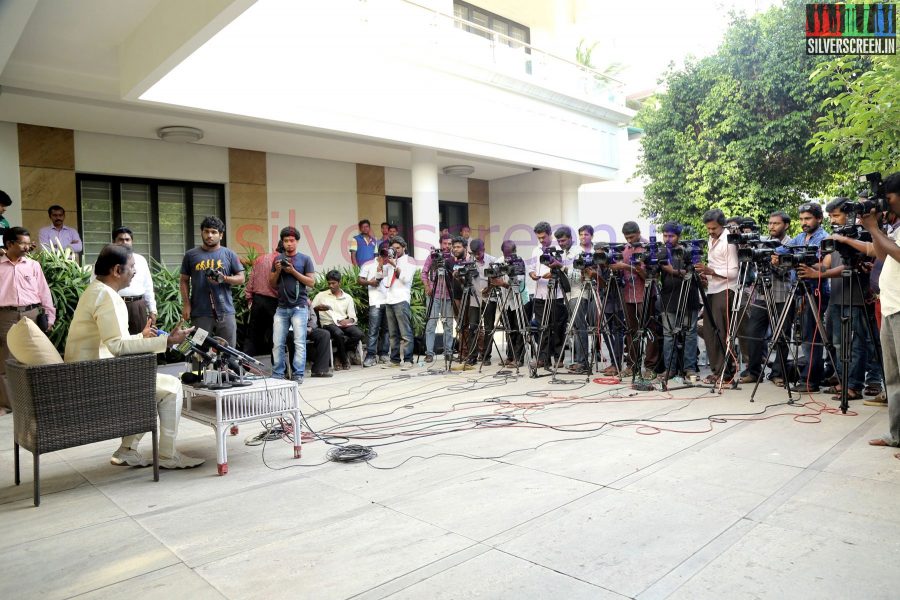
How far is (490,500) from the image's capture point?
2941 mm

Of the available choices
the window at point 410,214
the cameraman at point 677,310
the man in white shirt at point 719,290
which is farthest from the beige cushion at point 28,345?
the window at point 410,214

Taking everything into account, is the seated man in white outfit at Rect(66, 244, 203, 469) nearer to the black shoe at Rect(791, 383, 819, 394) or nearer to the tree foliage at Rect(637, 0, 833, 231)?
the black shoe at Rect(791, 383, 819, 394)

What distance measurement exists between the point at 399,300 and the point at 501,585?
5736mm

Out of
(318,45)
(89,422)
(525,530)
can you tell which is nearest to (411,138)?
(318,45)

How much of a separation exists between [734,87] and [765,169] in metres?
1.60

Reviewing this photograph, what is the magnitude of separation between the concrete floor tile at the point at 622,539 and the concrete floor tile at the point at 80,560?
58.5 inches

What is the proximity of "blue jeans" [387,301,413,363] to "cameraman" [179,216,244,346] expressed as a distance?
7.76ft

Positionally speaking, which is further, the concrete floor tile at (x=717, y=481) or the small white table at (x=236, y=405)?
the small white table at (x=236, y=405)

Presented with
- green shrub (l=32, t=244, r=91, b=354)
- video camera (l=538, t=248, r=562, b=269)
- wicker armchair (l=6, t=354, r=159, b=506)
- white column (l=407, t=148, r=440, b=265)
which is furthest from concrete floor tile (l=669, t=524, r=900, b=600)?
white column (l=407, t=148, r=440, b=265)

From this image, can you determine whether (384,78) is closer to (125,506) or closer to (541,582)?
(125,506)

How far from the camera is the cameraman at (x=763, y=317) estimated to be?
5344 millimetres

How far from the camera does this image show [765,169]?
10969 mm

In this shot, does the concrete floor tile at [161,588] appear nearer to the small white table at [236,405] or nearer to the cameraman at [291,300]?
the small white table at [236,405]

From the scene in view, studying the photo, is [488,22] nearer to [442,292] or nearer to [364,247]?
[364,247]
